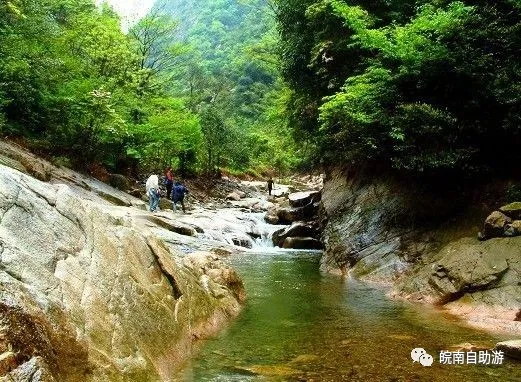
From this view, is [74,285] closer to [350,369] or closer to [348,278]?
[350,369]

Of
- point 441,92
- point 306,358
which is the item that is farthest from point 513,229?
point 306,358

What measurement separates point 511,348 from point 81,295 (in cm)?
547

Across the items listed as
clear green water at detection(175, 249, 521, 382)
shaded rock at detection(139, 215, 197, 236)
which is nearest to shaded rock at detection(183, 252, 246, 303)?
clear green water at detection(175, 249, 521, 382)

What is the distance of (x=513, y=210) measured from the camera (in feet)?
33.9

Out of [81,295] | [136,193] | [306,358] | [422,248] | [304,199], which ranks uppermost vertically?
[304,199]

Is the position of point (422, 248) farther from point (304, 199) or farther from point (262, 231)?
point (304, 199)

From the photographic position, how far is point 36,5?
19391 millimetres

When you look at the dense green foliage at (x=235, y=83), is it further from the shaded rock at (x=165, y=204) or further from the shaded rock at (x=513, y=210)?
the shaded rock at (x=513, y=210)

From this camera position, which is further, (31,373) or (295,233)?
(295,233)

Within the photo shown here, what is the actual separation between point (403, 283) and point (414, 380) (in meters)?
5.71

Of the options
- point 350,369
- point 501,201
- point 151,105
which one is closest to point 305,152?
point 151,105

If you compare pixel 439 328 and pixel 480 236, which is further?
pixel 480 236

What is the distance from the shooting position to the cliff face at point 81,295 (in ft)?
12.7

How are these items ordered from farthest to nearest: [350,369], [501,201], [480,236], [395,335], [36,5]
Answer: [36,5], [501,201], [480,236], [395,335], [350,369]
